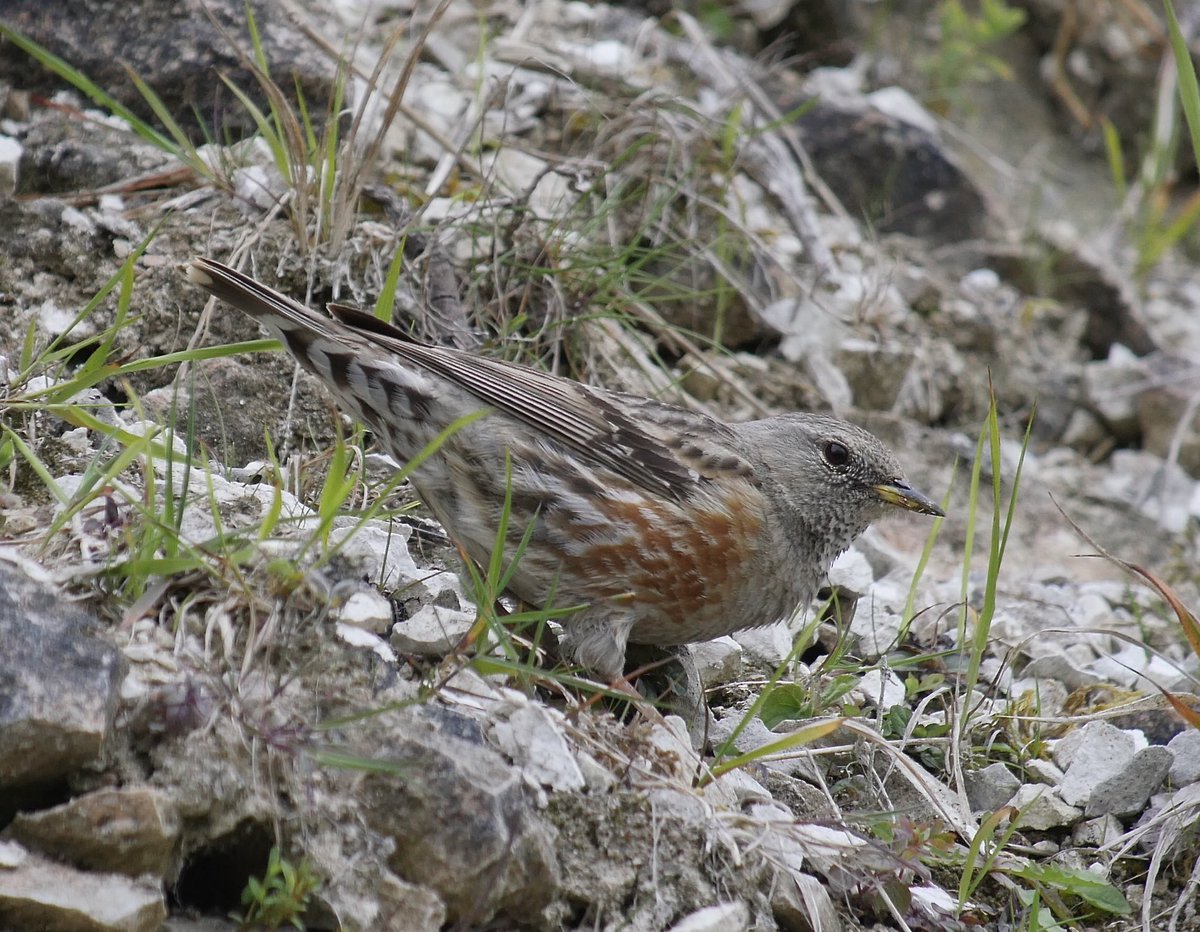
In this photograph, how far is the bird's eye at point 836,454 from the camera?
15.7 feet

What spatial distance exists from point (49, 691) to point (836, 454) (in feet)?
9.23

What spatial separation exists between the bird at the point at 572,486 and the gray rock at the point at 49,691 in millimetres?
1292

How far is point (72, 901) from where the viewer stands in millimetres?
2602

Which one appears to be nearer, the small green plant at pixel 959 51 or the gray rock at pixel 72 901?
the gray rock at pixel 72 901

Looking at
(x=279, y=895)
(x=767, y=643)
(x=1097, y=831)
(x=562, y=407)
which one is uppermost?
(x=562, y=407)

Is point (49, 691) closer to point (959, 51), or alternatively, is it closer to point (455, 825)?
point (455, 825)

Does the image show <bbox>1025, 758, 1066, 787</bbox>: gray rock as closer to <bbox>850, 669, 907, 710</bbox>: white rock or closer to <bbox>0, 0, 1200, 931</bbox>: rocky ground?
<bbox>0, 0, 1200, 931</bbox>: rocky ground

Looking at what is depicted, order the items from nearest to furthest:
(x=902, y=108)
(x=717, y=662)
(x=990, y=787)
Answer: (x=990, y=787), (x=717, y=662), (x=902, y=108)

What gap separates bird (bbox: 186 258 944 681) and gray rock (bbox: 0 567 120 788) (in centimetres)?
129

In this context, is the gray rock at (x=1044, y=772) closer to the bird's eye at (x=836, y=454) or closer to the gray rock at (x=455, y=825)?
the bird's eye at (x=836, y=454)

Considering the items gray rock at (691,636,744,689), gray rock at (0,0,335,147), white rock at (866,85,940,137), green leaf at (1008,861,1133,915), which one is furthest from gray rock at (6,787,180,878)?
white rock at (866,85,940,137)

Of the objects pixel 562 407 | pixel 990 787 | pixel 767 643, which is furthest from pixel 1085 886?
pixel 562 407

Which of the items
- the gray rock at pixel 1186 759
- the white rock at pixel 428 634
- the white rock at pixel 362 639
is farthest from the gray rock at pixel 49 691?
the gray rock at pixel 1186 759

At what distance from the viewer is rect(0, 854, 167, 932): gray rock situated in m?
2.58
